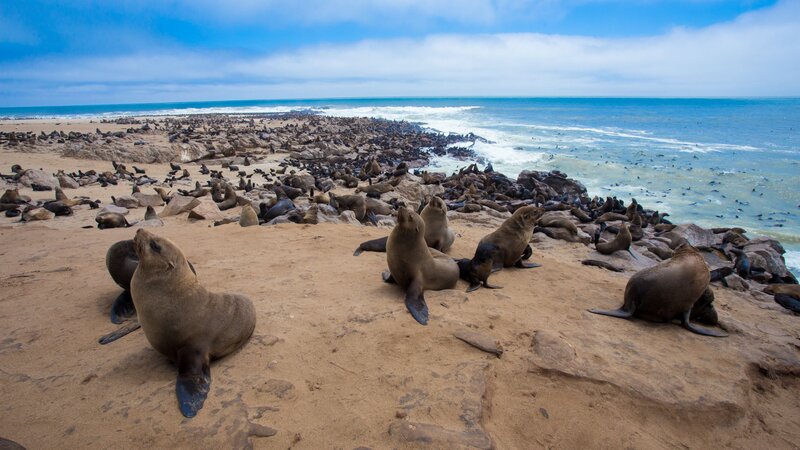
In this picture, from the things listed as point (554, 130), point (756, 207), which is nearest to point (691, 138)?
point (554, 130)

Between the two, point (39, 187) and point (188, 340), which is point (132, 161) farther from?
point (188, 340)

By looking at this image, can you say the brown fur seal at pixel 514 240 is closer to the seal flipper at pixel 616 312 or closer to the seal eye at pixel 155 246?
the seal flipper at pixel 616 312

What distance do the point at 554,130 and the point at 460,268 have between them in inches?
1512

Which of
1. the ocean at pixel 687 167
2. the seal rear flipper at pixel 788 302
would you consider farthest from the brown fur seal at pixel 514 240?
the ocean at pixel 687 167

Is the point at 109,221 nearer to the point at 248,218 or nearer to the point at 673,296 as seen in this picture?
the point at 248,218

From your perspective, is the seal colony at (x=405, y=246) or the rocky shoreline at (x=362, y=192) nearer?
the seal colony at (x=405, y=246)

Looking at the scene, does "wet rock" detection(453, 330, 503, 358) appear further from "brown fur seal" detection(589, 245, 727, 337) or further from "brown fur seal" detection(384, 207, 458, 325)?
"brown fur seal" detection(589, 245, 727, 337)

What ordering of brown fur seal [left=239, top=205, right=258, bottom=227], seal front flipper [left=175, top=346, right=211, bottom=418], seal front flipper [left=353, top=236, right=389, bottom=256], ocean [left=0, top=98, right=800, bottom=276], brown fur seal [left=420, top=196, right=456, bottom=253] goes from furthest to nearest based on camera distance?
1. ocean [left=0, top=98, right=800, bottom=276]
2. brown fur seal [left=239, top=205, right=258, bottom=227]
3. brown fur seal [left=420, top=196, right=456, bottom=253]
4. seal front flipper [left=353, top=236, right=389, bottom=256]
5. seal front flipper [left=175, top=346, right=211, bottom=418]

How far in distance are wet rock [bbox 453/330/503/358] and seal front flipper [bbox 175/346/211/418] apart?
206 centimetres

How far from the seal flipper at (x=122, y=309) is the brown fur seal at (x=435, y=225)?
158 inches

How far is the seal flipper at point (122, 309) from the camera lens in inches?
151

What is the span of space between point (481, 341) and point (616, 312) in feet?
6.60

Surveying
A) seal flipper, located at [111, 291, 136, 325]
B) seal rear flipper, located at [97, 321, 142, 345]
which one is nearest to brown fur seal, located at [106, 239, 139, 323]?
seal flipper, located at [111, 291, 136, 325]

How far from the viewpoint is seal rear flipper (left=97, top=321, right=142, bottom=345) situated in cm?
344
